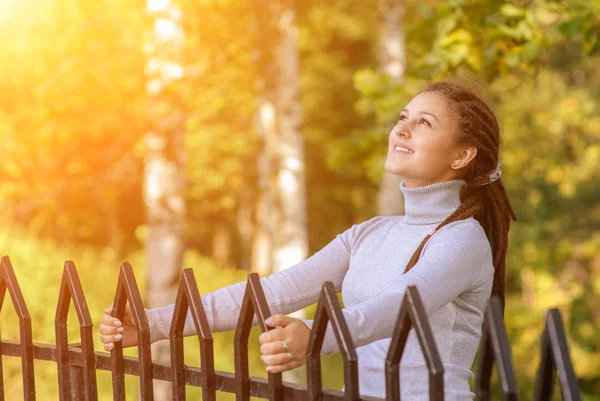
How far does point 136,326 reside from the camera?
7.45ft

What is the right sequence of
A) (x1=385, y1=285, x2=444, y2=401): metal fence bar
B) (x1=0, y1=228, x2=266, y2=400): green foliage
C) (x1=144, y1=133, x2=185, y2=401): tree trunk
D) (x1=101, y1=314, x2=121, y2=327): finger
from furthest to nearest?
(x1=0, y1=228, x2=266, y2=400): green foliage → (x1=144, y1=133, x2=185, y2=401): tree trunk → (x1=101, y1=314, x2=121, y2=327): finger → (x1=385, y1=285, x2=444, y2=401): metal fence bar

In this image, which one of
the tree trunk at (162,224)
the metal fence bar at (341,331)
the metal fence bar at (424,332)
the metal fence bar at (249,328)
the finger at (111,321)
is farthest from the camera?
the tree trunk at (162,224)

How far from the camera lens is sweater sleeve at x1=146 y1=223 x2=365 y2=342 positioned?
2.48m

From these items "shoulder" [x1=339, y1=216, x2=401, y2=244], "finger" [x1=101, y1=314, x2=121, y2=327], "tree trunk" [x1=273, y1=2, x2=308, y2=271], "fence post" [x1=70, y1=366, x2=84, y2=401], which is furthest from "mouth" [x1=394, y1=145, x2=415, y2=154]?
"tree trunk" [x1=273, y1=2, x2=308, y2=271]

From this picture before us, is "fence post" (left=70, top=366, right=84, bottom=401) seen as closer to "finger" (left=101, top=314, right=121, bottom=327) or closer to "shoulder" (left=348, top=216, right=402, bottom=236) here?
"finger" (left=101, top=314, right=121, bottom=327)

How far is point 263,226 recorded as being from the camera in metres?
21.2

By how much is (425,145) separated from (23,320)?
1.34 meters

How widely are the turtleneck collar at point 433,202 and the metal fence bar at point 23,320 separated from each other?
3.97ft

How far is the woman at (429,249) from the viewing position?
2275mm

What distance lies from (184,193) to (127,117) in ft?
4.00

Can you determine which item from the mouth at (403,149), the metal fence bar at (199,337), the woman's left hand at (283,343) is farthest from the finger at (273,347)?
the mouth at (403,149)

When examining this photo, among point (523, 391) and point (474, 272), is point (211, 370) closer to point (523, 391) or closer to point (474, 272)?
point (474, 272)

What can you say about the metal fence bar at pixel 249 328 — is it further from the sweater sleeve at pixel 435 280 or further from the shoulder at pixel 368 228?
the shoulder at pixel 368 228

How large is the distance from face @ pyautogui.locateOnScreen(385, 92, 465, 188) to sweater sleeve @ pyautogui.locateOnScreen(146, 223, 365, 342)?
277mm
